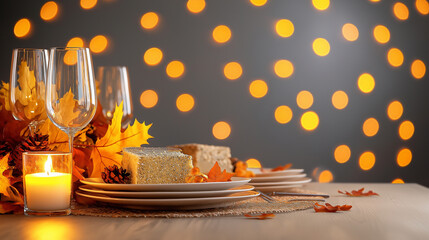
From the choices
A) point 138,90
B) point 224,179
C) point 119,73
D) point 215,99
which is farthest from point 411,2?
point 224,179

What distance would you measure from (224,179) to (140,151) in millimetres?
165

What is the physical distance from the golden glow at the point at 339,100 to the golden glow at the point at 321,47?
26cm

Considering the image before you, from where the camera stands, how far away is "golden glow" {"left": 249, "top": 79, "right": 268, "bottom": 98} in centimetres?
316

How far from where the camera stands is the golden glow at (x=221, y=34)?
10.4 ft

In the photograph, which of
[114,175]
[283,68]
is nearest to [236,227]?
[114,175]

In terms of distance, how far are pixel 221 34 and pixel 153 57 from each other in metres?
0.45

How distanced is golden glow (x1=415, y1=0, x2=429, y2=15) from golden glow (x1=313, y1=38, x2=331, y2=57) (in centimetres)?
60

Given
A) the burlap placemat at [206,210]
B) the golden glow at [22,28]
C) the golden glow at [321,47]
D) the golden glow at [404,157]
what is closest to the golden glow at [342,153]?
the golden glow at [404,157]

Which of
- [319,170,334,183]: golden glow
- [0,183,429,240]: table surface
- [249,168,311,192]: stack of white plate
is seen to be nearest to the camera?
[0,183,429,240]: table surface

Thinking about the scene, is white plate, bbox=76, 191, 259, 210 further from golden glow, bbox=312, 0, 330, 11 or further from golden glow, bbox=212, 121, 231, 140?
golden glow, bbox=312, 0, 330, 11

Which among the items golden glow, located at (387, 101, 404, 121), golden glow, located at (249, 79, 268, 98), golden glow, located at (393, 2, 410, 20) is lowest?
golden glow, located at (387, 101, 404, 121)

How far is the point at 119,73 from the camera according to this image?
1.38 metres

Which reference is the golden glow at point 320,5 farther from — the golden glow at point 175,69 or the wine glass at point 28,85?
the wine glass at point 28,85

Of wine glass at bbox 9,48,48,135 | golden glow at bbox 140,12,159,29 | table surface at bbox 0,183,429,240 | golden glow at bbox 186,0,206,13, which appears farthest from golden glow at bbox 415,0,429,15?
wine glass at bbox 9,48,48,135
